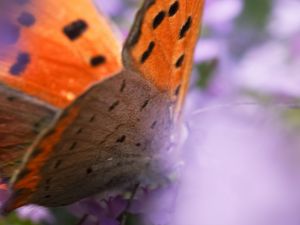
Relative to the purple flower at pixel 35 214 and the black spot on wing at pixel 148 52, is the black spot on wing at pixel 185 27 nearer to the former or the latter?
the black spot on wing at pixel 148 52

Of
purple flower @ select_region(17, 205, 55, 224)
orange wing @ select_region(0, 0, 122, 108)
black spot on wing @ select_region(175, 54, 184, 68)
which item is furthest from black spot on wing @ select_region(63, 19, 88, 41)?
purple flower @ select_region(17, 205, 55, 224)

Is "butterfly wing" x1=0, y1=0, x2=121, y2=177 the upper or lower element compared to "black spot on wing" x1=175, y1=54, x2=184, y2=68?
lower

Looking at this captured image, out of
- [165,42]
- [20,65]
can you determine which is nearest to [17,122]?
[20,65]

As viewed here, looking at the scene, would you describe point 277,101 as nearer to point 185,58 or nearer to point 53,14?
point 185,58

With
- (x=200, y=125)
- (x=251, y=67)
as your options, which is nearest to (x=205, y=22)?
(x=251, y=67)

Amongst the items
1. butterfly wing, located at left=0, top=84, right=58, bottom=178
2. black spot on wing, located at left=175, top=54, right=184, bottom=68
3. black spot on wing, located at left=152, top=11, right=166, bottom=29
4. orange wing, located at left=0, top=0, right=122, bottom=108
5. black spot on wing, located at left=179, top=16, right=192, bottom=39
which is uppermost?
black spot on wing, located at left=179, top=16, right=192, bottom=39

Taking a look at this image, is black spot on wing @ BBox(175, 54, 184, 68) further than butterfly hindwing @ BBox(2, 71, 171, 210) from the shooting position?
Yes

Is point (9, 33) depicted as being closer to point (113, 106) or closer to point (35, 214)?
point (113, 106)

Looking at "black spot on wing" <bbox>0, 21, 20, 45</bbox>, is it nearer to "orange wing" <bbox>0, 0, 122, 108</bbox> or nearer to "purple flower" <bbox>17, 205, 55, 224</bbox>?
"orange wing" <bbox>0, 0, 122, 108</bbox>
